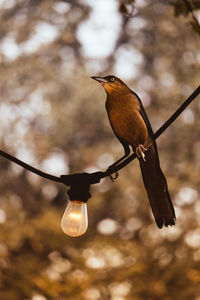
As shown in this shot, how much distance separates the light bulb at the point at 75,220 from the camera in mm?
1471

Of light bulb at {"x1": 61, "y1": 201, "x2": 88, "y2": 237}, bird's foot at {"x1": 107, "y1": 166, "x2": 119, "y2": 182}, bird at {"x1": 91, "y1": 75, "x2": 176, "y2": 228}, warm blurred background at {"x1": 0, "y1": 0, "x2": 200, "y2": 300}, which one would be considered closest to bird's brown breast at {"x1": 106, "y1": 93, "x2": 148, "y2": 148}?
bird at {"x1": 91, "y1": 75, "x2": 176, "y2": 228}

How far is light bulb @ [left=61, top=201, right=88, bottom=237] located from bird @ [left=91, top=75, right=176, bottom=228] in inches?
11.2

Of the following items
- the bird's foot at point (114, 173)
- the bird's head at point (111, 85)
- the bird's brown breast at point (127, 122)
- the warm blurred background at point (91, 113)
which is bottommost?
the bird's foot at point (114, 173)

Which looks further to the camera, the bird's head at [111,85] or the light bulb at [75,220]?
the bird's head at [111,85]

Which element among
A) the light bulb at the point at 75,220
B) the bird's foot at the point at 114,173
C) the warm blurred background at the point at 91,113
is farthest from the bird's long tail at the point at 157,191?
the warm blurred background at the point at 91,113

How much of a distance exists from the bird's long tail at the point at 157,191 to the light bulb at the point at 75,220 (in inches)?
11.5

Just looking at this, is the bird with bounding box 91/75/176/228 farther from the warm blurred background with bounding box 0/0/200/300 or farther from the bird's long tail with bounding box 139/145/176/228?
the warm blurred background with bounding box 0/0/200/300

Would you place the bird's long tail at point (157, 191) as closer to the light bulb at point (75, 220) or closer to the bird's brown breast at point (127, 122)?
the bird's brown breast at point (127, 122)

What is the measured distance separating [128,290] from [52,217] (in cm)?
104

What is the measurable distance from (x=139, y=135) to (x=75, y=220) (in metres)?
0.55

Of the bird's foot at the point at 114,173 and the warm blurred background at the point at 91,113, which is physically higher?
the warm blurred background at the point at 91,113

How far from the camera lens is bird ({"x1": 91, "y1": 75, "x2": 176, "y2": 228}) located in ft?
5.16

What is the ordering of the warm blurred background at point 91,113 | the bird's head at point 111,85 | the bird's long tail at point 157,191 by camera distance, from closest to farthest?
the bird's long tail at point 157,191
the bird's head at point 111,85
the warm blurred background at point 91,113

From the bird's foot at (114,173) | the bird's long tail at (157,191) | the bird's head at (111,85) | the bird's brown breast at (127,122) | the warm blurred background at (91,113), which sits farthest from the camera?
the warm blurred background at (91,113)
